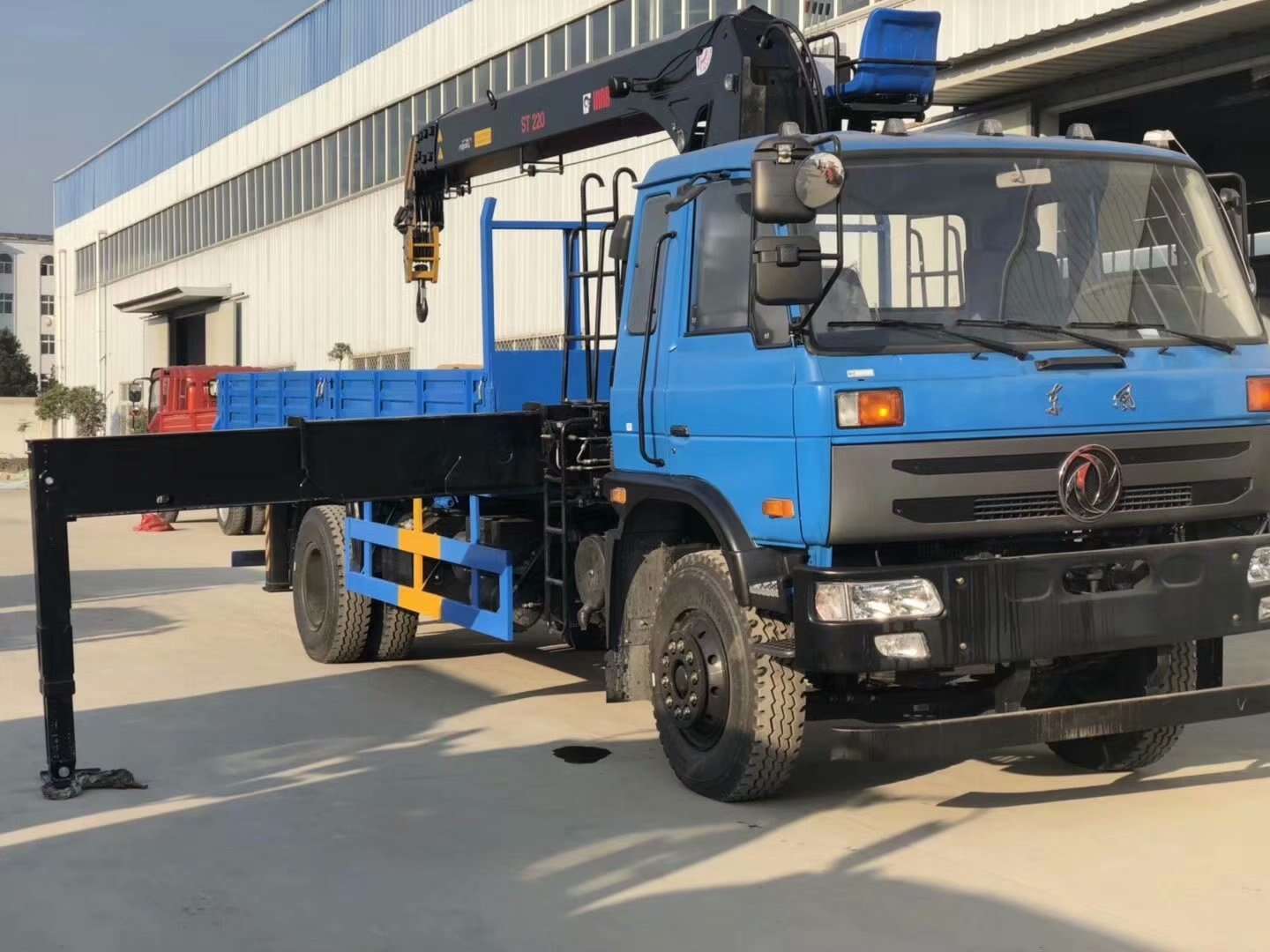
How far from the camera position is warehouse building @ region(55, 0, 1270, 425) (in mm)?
14492

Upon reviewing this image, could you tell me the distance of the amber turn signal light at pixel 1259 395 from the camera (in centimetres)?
594

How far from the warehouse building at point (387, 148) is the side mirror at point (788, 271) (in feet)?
13.4

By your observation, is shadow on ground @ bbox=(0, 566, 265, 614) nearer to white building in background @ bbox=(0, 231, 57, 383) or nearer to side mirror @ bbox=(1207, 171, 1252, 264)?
side mirror @ bbox=(1207, 171, 1252, 264)

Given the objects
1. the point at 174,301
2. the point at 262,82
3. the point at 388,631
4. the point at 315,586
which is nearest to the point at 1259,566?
the point at 388,631

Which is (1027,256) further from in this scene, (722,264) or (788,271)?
(722,264)

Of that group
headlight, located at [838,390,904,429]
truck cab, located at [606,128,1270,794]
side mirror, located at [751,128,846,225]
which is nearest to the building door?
truck cab, located at [606,128,1270,794]

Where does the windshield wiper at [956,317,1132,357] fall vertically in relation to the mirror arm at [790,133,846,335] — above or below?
below

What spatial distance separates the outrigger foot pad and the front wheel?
240 cm

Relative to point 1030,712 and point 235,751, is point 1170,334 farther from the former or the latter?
point 235,751

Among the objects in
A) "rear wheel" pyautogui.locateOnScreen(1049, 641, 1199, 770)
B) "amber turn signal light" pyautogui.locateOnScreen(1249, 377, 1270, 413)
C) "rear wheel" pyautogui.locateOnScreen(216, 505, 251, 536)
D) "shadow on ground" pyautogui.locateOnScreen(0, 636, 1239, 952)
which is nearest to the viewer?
"shadow on ground" pyautogui.locateOnScreen(0, 636, 1239, 952)

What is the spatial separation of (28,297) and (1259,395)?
109239 mm

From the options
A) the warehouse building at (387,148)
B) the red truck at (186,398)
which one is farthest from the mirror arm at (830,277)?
the red truck at (186,398)

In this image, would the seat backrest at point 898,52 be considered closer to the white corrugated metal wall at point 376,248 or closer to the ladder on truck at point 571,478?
the ladder on truck at point 571,478

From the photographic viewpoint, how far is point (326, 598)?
1017cm
